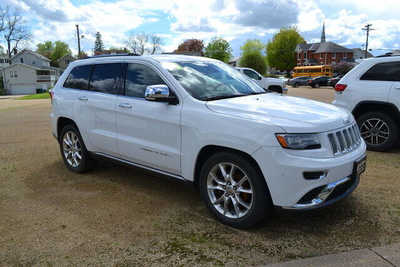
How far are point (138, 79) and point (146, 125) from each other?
67cm

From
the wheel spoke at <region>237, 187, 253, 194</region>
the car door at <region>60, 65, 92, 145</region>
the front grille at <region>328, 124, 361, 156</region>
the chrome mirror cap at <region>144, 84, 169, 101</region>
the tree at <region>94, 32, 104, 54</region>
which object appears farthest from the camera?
the tree at <region>94, 32, 104, 54</region>

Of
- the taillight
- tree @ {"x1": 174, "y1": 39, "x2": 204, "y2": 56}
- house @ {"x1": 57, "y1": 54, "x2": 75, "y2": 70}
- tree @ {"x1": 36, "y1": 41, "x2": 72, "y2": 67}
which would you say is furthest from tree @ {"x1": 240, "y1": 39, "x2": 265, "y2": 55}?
the taillight

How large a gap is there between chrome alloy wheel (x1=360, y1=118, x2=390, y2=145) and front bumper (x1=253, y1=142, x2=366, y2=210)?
376 cm

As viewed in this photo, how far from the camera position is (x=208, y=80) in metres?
4.16

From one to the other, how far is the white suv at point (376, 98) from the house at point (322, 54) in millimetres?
84811

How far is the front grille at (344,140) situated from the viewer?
3.20 metres

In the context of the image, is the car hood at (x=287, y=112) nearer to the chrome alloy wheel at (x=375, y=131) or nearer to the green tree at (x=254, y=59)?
the chrome alloy wheel at (x=375, y=131)

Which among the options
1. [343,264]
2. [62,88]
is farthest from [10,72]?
[343,264]

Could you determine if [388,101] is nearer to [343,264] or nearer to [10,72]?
[343,264]

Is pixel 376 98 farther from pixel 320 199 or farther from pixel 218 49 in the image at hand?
pixel 218 49

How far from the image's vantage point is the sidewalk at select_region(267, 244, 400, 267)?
2810 millimetres

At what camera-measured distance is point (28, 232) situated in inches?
138

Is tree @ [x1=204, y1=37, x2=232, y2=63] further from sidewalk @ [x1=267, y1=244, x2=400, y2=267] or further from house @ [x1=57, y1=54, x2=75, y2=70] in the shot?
sidewalk @ [x1=267, y1=244, x2=400, y2=267]

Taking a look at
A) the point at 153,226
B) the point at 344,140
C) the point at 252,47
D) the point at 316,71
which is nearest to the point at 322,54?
the point at 252,47
